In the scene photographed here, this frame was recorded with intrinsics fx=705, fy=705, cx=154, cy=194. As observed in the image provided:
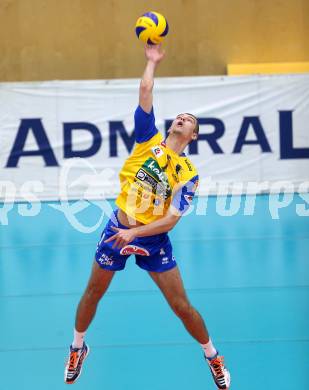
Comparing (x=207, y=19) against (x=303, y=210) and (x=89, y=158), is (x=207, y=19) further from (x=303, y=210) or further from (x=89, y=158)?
(x=303, y=210)

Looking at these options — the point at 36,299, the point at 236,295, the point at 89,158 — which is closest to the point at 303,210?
the point at 89,158

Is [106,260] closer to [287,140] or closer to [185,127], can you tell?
[185,127]

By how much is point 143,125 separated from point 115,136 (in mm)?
10262

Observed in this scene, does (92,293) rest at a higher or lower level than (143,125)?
lower

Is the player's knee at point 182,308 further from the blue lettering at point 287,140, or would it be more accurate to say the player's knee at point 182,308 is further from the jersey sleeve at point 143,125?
the blue lettering at point 287,140

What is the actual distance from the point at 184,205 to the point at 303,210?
8749 millimetres

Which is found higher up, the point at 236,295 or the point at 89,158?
the point at 89,158

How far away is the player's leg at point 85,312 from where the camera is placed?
583 centimetres

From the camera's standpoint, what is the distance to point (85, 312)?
5.95 meters

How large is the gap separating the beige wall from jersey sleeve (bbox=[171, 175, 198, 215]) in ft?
43.3

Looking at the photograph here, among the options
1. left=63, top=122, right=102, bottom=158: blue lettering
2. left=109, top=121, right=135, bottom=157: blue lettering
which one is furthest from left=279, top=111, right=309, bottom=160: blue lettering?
left=63, top=122, right=102, bottom=158: blue lettering

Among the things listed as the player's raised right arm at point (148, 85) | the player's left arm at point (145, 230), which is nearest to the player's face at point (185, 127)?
the player's raised right arm at point (148, 85)

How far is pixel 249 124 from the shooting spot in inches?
631

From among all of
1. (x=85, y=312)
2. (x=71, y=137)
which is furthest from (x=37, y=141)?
(x=85, y=312)
